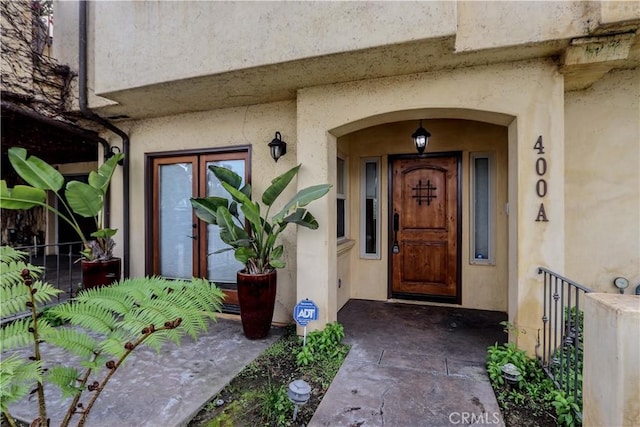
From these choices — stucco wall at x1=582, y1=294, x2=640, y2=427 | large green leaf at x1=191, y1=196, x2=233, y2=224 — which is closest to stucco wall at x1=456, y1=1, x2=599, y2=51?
stucco wall at x1=582, y1=294, x2=640, y2=427

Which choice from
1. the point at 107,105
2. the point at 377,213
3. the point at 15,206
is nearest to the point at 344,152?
the point at 377,213

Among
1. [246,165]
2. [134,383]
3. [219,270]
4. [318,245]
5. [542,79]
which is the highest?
[542,79]

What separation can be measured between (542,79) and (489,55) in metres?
0.58

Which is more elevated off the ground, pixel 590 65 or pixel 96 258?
pixel 590 65

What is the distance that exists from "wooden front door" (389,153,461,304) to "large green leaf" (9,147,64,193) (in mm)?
4608

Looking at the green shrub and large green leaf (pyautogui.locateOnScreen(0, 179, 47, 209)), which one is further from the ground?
large green leaf (pyautogui.locateOnScreen(0, 179, 47, 209))

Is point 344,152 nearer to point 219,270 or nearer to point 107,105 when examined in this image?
point 219,270

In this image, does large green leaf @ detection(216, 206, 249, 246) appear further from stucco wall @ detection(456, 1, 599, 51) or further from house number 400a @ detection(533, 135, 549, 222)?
house number 400a @ detection(533, 135, 549, 222)

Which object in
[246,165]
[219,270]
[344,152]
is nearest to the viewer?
[246,165]

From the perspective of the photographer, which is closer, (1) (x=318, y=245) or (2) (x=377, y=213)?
(1) (x=318, y=245)

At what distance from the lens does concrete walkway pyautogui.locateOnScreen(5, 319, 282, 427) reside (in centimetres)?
234

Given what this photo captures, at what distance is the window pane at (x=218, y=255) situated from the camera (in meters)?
4.54

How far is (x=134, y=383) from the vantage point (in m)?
2.78

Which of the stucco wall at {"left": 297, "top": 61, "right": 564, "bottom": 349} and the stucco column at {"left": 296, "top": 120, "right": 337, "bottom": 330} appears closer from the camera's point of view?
the stucco wall at {"left": 297, "top": 61, "right": 564, "bottom": 349}
